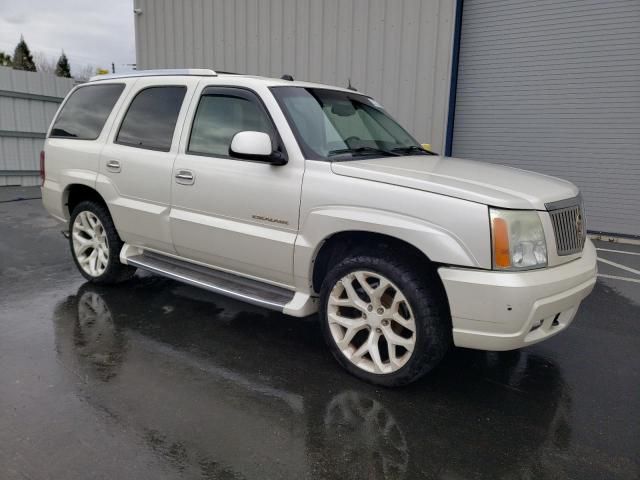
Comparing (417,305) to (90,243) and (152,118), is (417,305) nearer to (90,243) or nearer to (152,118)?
(152,118)

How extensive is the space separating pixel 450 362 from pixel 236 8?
9680 millimetres

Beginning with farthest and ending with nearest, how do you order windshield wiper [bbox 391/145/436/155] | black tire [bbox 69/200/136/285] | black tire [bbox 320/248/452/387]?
black tire [bbox 69/200/136/285] < windshield wiper [bbox 391/145/436/155] < black tire [bbox 320/248/452/387]

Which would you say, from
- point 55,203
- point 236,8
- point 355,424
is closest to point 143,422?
point 355,424

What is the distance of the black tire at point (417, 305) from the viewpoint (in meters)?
3.00

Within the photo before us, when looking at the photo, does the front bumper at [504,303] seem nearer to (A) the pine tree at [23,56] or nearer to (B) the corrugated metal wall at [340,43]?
(B) the corrugated metal wall at [340,43]

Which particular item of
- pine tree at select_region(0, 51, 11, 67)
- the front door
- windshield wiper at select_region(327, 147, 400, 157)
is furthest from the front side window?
pine tree at select_region(0, 51, 11, 67)

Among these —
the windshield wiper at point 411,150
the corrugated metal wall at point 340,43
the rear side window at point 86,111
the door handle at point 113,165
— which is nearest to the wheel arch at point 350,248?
the windshield wiper at point 411,150

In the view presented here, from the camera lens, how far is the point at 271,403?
303 centimetres

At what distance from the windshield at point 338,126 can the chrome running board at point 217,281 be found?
989 mm

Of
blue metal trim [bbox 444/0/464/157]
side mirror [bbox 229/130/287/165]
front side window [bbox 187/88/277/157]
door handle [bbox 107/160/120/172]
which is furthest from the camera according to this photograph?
blue metal trim [bbox 444/0/464/157]

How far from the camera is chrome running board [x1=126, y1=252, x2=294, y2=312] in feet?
11.9

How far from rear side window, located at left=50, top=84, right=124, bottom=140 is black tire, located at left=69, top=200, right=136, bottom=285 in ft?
2.11

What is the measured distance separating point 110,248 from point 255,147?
7.12 ft

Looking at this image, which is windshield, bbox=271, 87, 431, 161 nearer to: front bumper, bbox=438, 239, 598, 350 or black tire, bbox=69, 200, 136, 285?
front bumper, bbox=438, 239, 598, 350
